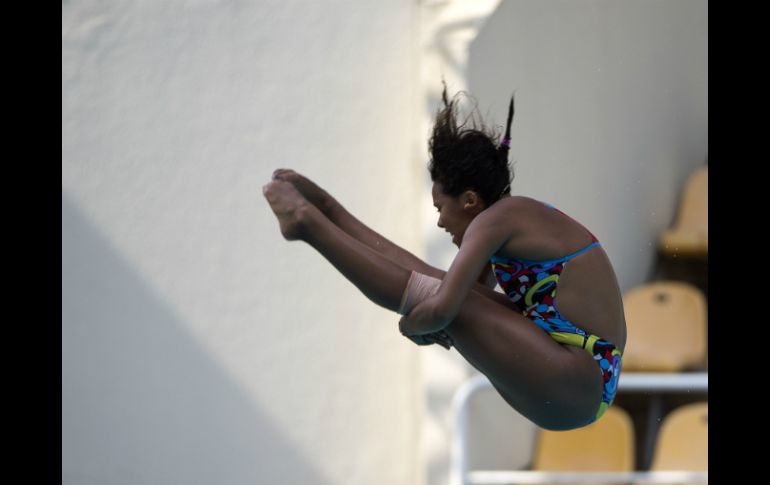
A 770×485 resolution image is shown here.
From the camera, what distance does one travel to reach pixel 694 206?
6.86 m

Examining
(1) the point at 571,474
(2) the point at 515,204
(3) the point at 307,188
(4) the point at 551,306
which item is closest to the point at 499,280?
(4) the point at 551,306

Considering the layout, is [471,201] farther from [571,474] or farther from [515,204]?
[571,474]

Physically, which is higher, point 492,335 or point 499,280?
point 499,280

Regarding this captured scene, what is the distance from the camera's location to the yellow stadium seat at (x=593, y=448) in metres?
6.05

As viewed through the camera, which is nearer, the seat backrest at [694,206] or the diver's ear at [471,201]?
the diver's ear at [471,201]

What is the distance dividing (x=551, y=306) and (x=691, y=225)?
370cm

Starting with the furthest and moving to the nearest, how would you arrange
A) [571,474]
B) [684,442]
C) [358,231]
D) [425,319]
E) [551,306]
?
[684,442] < [571,474] < [358,231] < [551,306] < [425,319]

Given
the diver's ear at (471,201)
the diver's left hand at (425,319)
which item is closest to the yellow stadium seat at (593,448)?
the diver's ear at (471,201)

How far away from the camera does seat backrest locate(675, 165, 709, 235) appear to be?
6777mm

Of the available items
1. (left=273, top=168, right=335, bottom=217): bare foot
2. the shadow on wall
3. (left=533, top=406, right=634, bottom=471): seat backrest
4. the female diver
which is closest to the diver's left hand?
the female diver

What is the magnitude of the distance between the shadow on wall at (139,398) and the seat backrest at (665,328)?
6.56 ft

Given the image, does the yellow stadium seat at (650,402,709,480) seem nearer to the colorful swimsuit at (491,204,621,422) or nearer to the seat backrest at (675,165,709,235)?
the seat backrest at (675,165,709,235)

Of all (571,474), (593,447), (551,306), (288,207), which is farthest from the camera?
(593,447)

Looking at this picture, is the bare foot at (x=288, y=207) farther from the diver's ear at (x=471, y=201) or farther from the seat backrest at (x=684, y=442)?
the seat backrest at (x=684, y=442)
